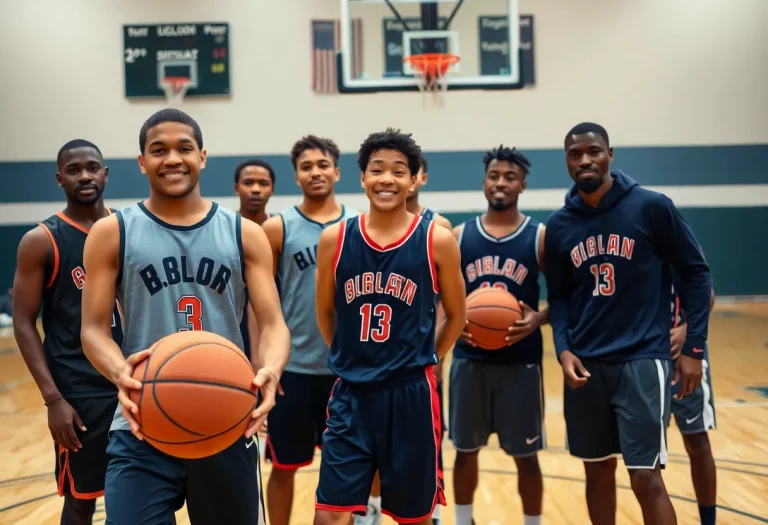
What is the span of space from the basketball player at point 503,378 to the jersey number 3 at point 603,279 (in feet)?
1.52

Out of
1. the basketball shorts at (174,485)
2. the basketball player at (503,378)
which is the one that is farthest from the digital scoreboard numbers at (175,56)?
the basketball shorts at (174,485)

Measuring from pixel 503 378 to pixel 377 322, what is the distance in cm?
125

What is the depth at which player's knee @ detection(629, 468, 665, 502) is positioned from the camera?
3316mm

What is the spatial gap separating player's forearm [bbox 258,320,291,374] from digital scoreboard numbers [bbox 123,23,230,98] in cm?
1121

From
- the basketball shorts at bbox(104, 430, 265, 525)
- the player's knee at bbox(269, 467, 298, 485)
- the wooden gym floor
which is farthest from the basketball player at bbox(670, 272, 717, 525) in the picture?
the basketball shorts at bbox(104, 430, 265, 525)

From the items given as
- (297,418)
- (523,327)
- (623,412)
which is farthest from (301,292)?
(623,412)

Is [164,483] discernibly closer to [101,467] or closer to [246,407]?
[246,407]

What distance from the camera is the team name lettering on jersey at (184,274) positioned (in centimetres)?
251

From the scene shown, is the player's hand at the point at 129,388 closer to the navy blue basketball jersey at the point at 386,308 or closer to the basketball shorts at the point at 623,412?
the navy blue basketball jersey at the point at 386,308

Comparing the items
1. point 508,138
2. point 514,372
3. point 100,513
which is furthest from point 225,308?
point 508,138

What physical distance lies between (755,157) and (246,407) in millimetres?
13110

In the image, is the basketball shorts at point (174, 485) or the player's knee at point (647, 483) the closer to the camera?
the basketball shorts at point (174, 485)

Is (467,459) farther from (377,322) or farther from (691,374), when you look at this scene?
(377,322)

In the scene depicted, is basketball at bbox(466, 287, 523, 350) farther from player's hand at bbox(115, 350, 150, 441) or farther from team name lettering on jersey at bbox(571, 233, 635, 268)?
player's hand at bbox(115, 350, 150, 441)
